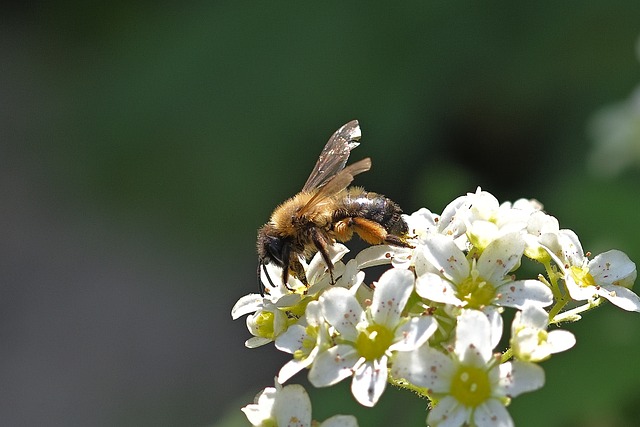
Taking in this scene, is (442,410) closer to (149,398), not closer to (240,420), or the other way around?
(240,420)

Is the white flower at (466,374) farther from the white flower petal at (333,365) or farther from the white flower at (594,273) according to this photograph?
the white flower at (594,273)

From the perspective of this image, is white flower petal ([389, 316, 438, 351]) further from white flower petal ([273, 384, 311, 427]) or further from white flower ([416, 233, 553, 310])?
white flower petal ([273, 384, 311, 427])

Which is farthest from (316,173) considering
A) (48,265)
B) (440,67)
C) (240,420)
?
(48,265)

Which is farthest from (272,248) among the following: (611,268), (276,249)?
(611,268)

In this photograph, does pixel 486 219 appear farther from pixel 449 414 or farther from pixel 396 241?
pixel 449 414

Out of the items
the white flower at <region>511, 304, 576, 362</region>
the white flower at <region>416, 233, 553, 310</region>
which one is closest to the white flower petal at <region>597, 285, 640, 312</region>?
the white flower at <region>416, 233, 553, 310</region>

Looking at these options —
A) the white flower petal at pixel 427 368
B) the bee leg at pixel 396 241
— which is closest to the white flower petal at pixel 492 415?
the white flower petal at pixel 427 368
